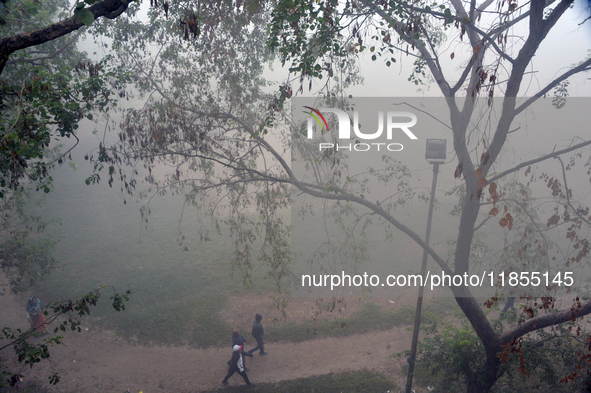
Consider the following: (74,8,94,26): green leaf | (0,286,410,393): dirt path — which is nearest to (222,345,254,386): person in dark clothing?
(0,286,410,393): dirt path

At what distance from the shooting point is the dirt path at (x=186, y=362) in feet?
29.8

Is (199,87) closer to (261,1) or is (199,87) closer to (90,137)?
(261,1)

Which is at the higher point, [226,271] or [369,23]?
[369,23]

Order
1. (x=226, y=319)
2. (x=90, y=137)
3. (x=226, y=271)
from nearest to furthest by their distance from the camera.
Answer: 1. (x=226, y=319)
2. (x=226, y=271)
3. (x=90, y=137)

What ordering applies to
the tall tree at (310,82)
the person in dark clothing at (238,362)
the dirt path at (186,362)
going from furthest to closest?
1. the dirt path at (186,362)
2. the person in dark clothing at (238,362)
3. the tall tree at (310,82)

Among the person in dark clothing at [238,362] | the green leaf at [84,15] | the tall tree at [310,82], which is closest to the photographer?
the green leaf at [84,15]

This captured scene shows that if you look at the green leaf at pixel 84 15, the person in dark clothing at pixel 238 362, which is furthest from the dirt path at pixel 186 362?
the green leaf at pixel 84 15

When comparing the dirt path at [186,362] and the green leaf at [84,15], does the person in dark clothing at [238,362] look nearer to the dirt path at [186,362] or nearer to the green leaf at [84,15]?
the dirt path at [186,362]

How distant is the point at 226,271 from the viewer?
1525 centimetres

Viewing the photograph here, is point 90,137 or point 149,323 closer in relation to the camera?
point 149,323

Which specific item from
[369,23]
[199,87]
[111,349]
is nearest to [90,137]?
[111,349]

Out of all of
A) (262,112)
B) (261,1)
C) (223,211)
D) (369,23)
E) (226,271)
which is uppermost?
(261,1)

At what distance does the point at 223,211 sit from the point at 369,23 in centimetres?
1883

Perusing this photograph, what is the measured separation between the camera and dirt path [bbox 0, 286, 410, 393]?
9.09 meters
